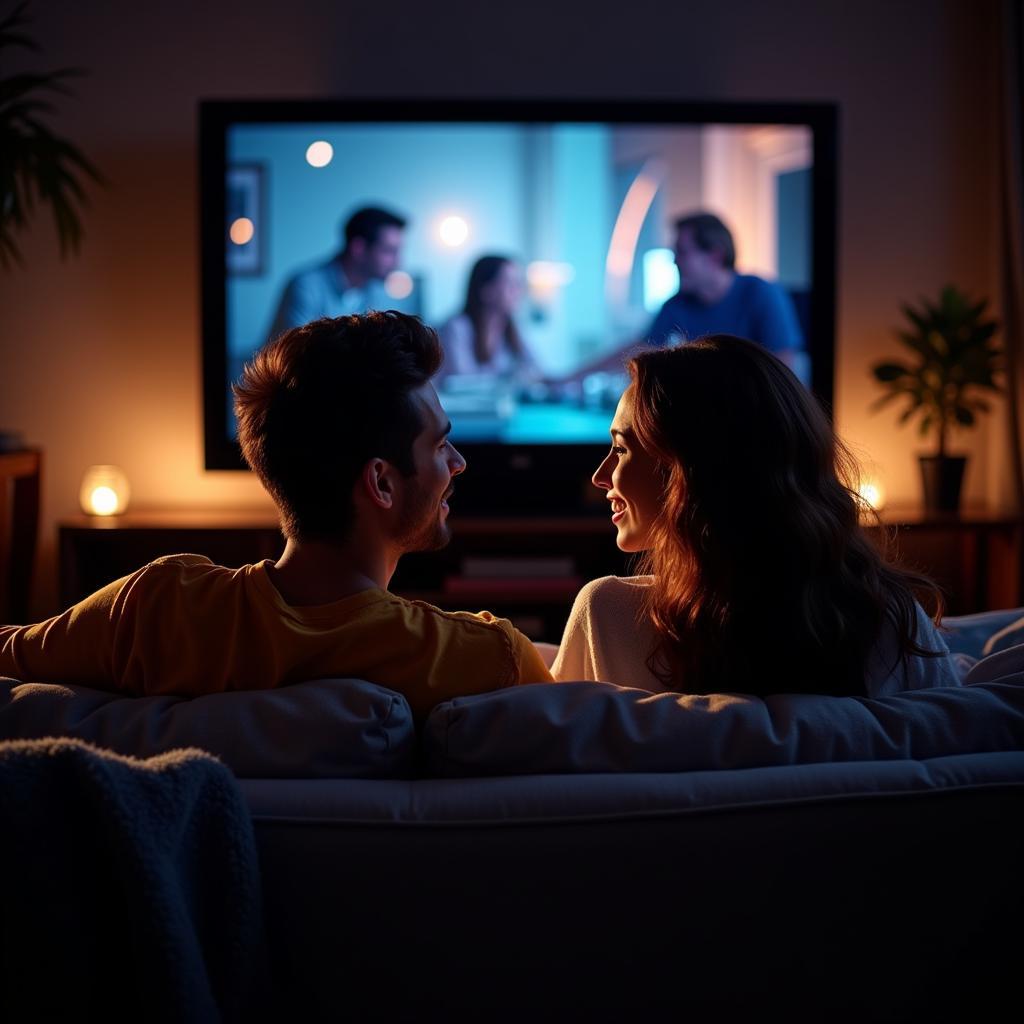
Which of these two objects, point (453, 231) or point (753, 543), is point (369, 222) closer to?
point (453, 231)

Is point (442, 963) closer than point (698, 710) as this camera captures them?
Yes

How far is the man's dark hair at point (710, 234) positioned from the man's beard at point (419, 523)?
Result: 279cm

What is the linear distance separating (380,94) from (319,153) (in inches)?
12.7

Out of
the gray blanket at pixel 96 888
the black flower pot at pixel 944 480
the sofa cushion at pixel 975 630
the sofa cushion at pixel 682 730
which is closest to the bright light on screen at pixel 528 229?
the black flower pot at pixel 944 480

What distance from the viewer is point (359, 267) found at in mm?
3896

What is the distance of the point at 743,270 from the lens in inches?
153

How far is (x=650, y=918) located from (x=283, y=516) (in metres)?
0.55

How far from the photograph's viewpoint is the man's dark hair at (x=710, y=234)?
3887mm

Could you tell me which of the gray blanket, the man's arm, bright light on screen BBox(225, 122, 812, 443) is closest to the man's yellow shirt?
the man's arm

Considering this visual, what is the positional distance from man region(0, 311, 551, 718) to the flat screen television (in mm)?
2683

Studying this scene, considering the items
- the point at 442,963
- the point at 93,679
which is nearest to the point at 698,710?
the point at 442,963

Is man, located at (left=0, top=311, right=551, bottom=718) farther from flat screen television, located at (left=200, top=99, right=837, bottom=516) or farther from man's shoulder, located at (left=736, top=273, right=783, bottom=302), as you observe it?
man's shoulder, located at (left=736, top=273, right=783, bottom=302)

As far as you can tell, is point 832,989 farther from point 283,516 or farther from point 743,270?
point 743,270

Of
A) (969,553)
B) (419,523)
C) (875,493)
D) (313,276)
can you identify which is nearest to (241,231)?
(313,276)
